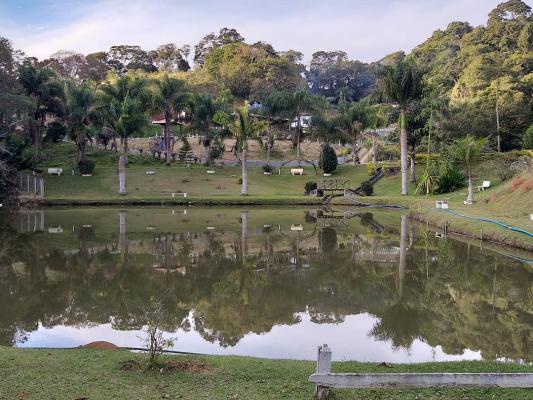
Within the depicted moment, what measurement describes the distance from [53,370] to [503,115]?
5554 centimetres

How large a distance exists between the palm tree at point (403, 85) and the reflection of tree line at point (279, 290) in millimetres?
22535

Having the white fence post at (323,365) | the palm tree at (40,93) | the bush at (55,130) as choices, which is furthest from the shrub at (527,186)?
the bush at (55,130)

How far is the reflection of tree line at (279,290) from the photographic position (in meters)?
11.0

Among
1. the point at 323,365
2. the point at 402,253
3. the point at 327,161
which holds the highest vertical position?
the point at 327,161

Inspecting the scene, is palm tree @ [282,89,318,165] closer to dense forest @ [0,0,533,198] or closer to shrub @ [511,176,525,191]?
dense forest @ [0,0,533,198]

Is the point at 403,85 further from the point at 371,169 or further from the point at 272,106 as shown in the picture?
the point at 272,106

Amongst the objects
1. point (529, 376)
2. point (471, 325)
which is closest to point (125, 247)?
point (471, 325)

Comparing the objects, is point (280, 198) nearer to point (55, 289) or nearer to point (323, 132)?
point (323, 132)

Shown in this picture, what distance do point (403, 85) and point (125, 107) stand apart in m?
23.6

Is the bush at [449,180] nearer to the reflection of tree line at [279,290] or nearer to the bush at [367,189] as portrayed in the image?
the bush at [367,189]

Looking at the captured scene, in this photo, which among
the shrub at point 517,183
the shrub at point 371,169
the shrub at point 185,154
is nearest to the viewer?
the shrub at point 517,183

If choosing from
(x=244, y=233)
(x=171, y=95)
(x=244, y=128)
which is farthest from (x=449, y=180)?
(x=171, y=95)

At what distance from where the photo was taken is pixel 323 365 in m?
6.12

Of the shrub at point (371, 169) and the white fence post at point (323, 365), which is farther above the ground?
the shrub at point (371, 169)
